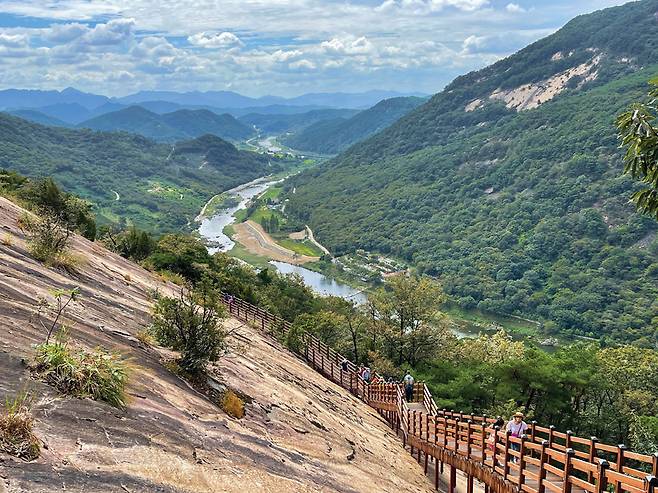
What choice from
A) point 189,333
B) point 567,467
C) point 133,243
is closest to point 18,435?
point 189,333

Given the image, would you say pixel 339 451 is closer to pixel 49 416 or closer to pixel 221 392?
pixel 221 392

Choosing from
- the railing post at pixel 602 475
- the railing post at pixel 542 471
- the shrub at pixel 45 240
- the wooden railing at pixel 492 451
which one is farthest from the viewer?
the shrub at pixel 45 240

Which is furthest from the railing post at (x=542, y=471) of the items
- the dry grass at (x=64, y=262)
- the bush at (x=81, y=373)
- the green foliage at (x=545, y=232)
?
the green foliage at (x=545, y=232)

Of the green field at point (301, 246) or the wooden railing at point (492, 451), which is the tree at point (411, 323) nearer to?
the wooden railing at point (492, 451)

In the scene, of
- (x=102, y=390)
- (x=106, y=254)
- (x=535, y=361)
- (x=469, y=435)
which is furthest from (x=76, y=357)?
(x=535, y=361)

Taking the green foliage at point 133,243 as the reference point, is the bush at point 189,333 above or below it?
above

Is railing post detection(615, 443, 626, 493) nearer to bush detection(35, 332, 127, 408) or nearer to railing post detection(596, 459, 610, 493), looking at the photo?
railing post detection(596, 459, 610, 493)

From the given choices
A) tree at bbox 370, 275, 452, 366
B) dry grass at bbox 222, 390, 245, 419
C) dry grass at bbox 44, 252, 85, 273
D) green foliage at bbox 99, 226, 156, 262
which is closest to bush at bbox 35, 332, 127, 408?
dry grass at bbox 222, 390, 245, 419

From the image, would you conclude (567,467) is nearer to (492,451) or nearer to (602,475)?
(602,475)
